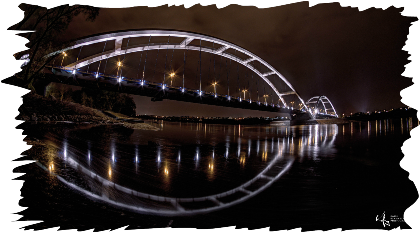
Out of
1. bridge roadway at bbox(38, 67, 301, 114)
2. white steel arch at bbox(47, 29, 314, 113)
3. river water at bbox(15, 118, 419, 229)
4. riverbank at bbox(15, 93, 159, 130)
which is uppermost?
white steel arch at bbox(47, 29, 314, 113)

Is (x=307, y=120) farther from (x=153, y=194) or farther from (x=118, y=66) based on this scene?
(x=153, y=194)

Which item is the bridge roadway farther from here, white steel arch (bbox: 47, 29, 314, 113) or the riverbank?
the riverbank

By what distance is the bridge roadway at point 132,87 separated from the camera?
42.2m

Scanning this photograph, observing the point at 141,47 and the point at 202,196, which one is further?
the point at 141,47

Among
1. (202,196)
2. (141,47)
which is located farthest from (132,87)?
(202,196)

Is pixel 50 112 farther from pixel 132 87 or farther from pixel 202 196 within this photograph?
pixel 202 196

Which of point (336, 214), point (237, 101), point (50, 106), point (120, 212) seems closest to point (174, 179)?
point (120, 212)

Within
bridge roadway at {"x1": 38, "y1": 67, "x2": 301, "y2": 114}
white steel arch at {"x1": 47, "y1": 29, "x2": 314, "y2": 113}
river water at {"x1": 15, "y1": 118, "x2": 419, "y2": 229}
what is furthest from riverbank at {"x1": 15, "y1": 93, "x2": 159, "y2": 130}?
river water at {"x1": 15, "y1": 118, "x2": 419, "y2": 229}

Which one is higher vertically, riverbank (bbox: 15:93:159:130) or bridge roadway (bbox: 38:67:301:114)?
bridge roadway (bbox: 38:67:301:114)

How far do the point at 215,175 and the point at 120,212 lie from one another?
3.65 meters

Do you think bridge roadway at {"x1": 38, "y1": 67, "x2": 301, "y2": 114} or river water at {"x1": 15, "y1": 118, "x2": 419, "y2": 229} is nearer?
river water at {"x1": 15, "y1": 118, "x2": 419, "y2": 229}

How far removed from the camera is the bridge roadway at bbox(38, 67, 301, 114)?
138 ft

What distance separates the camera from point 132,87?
163ft

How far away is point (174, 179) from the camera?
20.5ft
